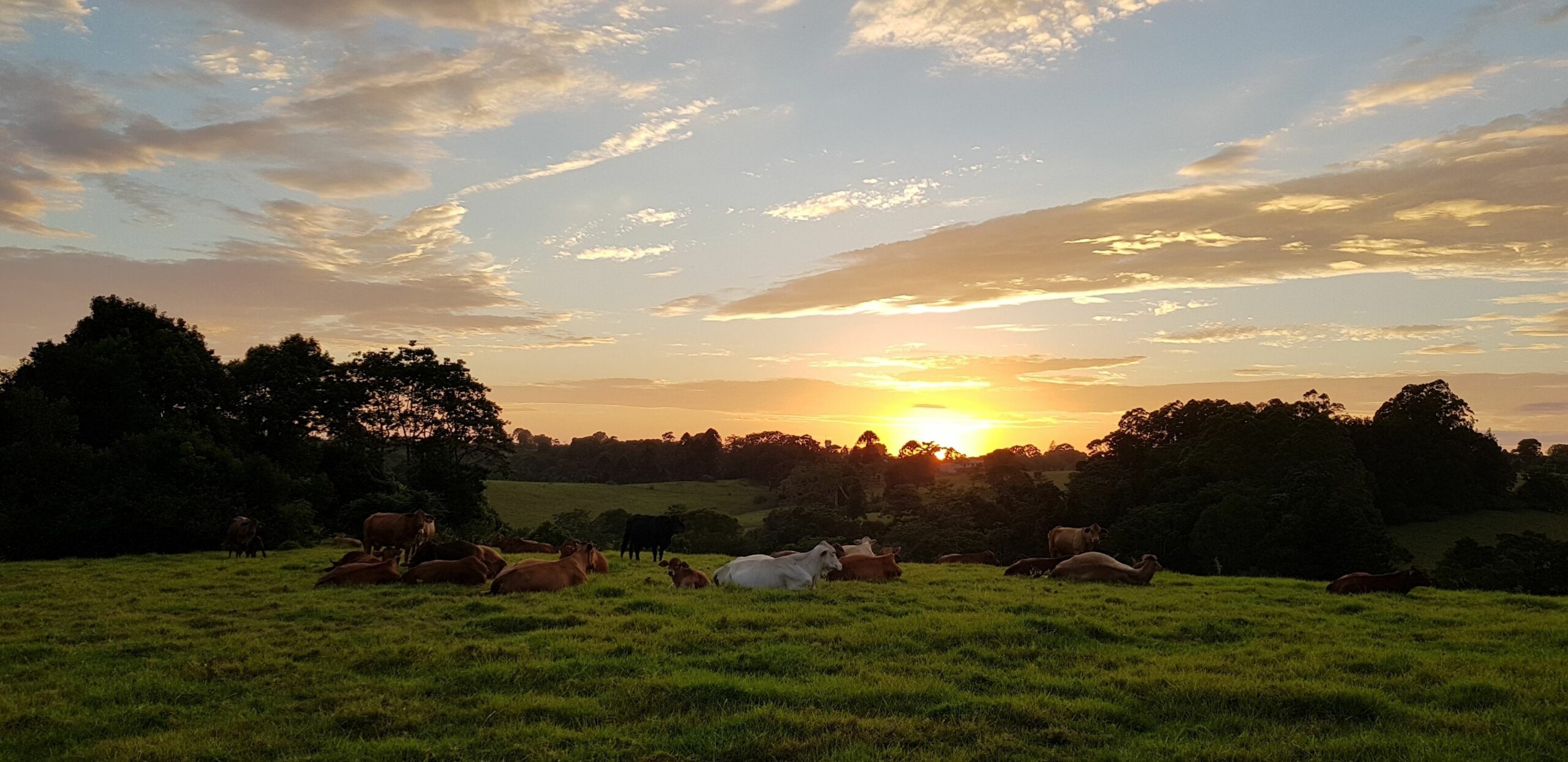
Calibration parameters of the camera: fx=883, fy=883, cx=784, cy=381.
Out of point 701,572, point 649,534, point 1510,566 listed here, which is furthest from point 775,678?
point 1510,566

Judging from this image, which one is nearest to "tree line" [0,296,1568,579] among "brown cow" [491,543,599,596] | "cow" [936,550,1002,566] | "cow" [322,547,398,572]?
"cow" [322,547,398,572]

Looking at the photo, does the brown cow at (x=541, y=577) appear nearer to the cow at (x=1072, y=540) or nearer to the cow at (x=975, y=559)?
the cow at (x=975, y=559)

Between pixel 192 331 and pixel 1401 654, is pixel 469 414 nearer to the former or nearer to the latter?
pixel 192 331

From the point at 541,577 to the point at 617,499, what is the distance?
68.2m

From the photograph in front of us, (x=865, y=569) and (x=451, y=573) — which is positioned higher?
(x=451, y=573)

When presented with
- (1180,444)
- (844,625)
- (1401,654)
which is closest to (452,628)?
(844,625)

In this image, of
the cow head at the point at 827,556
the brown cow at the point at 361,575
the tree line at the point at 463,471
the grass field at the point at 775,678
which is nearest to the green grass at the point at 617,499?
the tree line at the point at 463,471

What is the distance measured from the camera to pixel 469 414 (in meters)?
39.9

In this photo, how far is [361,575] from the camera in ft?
47.1

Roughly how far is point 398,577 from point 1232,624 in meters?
12.6

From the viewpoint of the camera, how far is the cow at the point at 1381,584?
14.9 meters

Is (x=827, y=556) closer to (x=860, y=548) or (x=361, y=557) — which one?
(x=860, y=548)

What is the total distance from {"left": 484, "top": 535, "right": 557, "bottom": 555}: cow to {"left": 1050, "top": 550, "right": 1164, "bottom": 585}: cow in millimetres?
14094

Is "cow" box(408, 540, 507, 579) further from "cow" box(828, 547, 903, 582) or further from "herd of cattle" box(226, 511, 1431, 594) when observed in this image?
"cow" box(828, 547, 903, 582)
